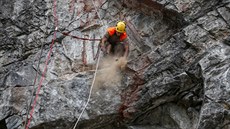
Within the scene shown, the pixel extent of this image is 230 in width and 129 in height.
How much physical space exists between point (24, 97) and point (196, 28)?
6133 millimetres

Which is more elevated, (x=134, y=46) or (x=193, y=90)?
(x=134, y=46)

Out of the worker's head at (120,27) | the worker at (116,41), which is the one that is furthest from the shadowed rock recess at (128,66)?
the worker's head at (120,27)

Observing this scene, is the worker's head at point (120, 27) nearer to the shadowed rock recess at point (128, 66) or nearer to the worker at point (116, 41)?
the worker at point (116, 41)

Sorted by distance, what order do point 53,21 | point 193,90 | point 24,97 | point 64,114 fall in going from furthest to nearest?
1. point 53,21
2. point 24,97
3. point 64,114
4. point 193,90

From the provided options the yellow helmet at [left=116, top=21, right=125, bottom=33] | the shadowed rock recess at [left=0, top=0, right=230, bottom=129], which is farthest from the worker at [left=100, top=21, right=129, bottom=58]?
the shadowed rock recess at [left=0, top=0, right=230, bottom=129]

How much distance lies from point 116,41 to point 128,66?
90 cm

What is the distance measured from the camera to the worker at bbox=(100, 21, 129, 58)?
11.7 m

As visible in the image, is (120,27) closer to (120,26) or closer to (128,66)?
(120,26)

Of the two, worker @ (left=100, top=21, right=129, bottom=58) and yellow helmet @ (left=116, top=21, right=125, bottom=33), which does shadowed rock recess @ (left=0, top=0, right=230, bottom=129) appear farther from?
yellow helmet @ (left=116, top=21, right=125, bottom=33)

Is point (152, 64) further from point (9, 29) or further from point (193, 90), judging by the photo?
point (9, 29)

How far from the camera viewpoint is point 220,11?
11430 mm

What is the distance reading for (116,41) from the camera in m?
12.1

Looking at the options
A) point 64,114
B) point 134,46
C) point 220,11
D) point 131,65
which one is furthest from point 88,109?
point 220,11

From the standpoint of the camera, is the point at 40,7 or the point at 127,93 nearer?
the point at 127,93
